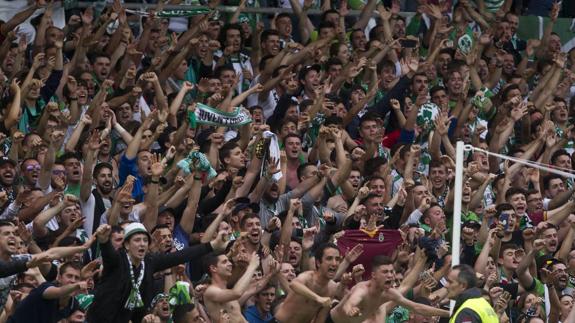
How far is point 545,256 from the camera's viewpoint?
20.3m

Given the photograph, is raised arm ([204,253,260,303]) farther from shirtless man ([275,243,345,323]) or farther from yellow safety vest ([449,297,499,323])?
yellow safety vest ([449,297,499,323])

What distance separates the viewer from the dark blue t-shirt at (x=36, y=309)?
15336 millimetres

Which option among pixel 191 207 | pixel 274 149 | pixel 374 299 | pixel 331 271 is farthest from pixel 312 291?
pixel 274 149

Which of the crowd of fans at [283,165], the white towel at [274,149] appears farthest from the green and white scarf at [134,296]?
the white towel at [274,149]

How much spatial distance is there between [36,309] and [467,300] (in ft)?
11.1

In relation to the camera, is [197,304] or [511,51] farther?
[511,51]

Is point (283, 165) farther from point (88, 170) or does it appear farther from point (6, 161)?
→ point (6, 161)

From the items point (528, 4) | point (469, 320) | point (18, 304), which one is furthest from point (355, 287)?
point (528, 4)

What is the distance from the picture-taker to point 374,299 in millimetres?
17469

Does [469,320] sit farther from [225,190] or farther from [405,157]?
[405,157]

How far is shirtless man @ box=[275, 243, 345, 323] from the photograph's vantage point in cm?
1719

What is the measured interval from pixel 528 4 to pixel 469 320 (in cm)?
1109

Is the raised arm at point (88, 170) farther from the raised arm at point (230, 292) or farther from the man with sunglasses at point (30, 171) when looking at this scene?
the raised arm at point (230, 292)

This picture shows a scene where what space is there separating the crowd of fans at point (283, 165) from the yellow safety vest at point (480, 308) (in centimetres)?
2
